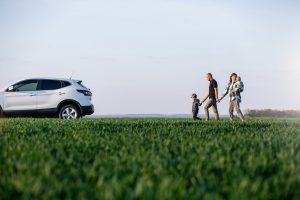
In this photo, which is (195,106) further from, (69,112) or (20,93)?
(20,93)

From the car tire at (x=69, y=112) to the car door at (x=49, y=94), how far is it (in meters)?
0.33

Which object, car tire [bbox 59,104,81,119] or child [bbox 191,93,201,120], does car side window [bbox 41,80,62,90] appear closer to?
car tire [bbox 59,104,81,119]

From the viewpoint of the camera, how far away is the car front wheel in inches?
733

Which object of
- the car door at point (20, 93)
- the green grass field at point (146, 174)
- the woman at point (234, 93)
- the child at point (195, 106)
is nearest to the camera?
the green grass field at point (146, 174)

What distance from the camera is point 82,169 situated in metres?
4.89

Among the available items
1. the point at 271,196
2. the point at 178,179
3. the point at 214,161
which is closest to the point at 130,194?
the point at 178,179

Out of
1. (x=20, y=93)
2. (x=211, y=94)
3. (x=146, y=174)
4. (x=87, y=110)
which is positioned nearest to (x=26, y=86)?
(x=20, y=93)

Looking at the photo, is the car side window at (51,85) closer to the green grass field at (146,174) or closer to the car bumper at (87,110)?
Result: the car bumper at (87,110)

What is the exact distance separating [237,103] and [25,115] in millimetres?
8165

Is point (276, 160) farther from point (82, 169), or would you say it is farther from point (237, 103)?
point (237, 103)

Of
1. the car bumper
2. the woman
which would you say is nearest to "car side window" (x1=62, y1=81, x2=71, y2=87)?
the car bumper

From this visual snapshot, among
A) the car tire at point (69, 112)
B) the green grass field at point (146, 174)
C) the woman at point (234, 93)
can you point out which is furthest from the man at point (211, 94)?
the green grass field at point (146, 174)

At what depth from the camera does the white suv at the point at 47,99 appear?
A: 18562mm

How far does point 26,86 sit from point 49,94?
991mm
